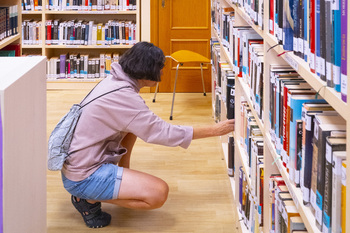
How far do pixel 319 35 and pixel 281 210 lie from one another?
2.44 ft

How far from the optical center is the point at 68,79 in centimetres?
725

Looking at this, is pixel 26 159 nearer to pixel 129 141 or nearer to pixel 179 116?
pixel 129 141

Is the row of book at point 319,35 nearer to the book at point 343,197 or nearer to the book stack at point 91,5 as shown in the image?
the book at point 343,197

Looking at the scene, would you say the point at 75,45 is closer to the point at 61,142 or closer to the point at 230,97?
the point at 230,97

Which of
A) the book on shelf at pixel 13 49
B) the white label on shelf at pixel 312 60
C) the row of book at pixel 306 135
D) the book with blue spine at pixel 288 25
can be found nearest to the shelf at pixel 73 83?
the book on shelf at pixel 13 49

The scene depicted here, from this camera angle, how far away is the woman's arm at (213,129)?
11.0ft

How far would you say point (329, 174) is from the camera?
137 cm

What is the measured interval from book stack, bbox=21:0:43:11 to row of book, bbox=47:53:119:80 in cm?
60

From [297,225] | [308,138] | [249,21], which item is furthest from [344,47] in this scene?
[249,21]

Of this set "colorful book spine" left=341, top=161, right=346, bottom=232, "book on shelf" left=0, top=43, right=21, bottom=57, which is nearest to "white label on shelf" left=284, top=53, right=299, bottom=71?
"colorful book spine" left=341, top=161, right=346, bottom=232

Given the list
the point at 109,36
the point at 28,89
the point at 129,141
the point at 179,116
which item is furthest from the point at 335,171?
the point at 109,36

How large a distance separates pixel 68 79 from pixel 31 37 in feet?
2.09

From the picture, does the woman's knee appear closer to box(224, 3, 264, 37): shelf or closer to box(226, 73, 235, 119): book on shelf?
box(226, 73, 235, 119): book on shelf

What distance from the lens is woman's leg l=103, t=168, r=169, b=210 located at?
3355mm
